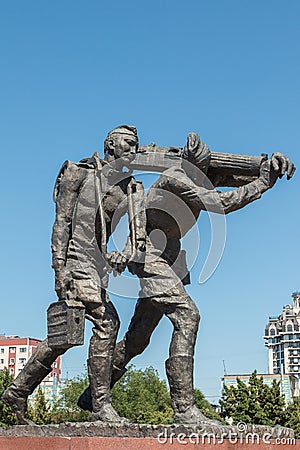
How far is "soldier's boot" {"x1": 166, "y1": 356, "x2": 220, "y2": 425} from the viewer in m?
6.50

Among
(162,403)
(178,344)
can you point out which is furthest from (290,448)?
(162,403)

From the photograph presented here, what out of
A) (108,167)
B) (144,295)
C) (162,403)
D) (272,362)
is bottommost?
(144,295)

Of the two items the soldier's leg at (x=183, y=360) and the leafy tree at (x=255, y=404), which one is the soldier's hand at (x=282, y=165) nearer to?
the soldier's leg at (x=183, y=360)

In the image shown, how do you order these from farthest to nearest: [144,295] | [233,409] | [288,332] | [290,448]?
1. [288,332]
2. [233,409]
3. [144,295]
4. [290,448]

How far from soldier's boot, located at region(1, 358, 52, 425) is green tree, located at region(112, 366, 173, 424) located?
34.1 metres

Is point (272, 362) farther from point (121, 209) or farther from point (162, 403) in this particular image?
point (121, 209)

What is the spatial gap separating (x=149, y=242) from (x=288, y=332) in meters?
129

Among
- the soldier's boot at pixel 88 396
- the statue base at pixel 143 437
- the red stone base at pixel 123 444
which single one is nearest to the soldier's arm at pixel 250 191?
the soldier's boot at pixel 88 396

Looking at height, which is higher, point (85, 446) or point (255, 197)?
point (255, 197)

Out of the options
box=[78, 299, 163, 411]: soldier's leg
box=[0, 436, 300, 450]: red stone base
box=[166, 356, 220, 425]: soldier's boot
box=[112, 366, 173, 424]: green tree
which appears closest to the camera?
box=[0, 436, 300, 450]: red stone base

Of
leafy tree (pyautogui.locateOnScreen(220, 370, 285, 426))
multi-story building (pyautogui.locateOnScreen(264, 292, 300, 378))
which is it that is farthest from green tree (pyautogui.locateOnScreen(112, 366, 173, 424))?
multi-story building (pyautogui.locateOnScreen(264, 292, 300, 378))

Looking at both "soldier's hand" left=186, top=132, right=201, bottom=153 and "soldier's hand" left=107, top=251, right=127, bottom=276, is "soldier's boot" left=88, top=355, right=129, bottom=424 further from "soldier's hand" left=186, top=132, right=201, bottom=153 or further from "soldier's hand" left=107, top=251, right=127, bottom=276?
"soldier's hand" left=186, top=132, right=201, bottom=153

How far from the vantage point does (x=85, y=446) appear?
5602mm

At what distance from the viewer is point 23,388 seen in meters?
7.28
